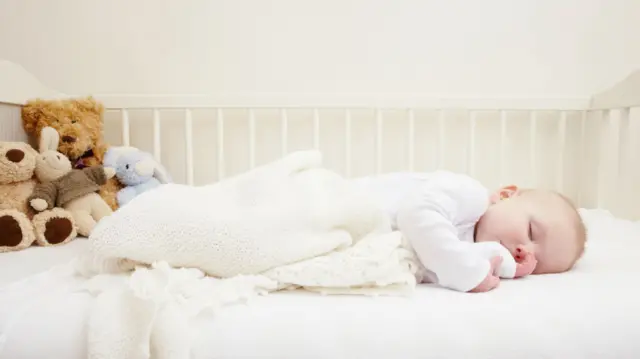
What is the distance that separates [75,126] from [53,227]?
0.29 metres

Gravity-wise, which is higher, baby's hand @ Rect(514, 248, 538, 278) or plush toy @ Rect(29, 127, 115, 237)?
plush toy @ Rect(29, 127, 115, 237)

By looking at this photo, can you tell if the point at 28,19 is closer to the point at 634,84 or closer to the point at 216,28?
the point at 216,28

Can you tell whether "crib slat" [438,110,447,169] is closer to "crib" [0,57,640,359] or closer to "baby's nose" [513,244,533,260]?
"crib" [0,57,640,359]

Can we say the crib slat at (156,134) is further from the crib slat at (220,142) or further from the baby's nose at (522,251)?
the baby's nose at (522,251)

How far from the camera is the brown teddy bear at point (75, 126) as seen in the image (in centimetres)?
141

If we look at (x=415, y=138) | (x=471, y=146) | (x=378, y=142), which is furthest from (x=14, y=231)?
(x=471, y=146)

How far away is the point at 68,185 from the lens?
132 cm

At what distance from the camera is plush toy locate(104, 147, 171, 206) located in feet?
4.71

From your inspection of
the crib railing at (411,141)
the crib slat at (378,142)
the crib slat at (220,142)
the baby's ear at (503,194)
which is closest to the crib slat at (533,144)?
the crib railing at (411,141)

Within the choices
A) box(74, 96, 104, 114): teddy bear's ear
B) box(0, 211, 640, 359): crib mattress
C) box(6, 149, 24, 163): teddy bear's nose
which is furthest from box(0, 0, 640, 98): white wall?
box(0, 211, 640, 359): crib mattress

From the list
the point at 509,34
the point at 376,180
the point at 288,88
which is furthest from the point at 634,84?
the point at 288,88

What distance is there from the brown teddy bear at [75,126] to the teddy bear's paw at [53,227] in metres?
0.15

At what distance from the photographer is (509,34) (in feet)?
5.59

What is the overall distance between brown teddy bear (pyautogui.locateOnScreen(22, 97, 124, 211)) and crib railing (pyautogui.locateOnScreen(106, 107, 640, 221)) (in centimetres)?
16
